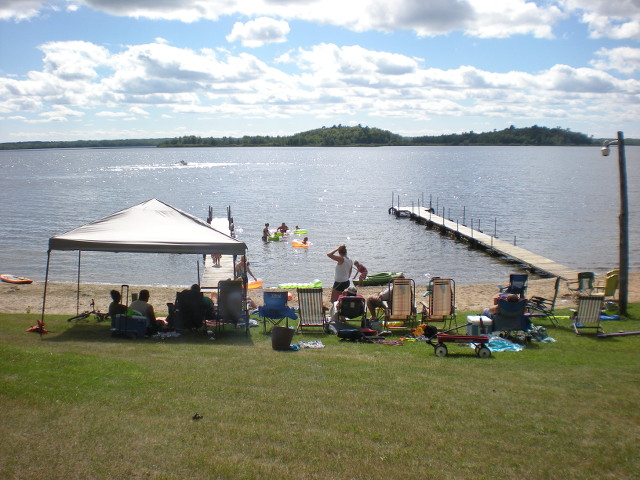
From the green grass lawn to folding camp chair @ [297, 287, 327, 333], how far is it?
2.55 m

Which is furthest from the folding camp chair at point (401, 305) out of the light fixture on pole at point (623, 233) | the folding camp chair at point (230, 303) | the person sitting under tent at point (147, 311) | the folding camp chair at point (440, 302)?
the light fixture on pole at point (623, 233)

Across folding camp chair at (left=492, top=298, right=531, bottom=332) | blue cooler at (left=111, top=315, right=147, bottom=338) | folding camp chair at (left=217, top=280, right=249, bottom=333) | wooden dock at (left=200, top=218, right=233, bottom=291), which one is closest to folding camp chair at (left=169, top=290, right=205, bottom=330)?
folding camp chair at (left=217, top=280, right=249, bottom=333)

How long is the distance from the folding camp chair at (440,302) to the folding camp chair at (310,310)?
223 centimetres

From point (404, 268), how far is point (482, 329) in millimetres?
18310

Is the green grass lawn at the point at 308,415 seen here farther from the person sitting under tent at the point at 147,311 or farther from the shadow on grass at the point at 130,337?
the person sitting under tent at the point at 147,311

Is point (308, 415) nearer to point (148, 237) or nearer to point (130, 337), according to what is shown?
point (130, 337)

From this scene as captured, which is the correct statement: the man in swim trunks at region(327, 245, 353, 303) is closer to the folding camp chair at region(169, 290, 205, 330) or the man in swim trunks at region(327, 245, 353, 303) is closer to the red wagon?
the folding camp chair at region(169, 290, 205, 330)

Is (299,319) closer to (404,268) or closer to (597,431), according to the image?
(597,431)

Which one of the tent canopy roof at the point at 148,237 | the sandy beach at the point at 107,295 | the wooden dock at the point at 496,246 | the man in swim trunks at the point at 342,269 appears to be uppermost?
the tent canopy roof at the point at 148,237

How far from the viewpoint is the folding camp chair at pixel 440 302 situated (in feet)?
43.2

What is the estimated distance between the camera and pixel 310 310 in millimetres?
12477

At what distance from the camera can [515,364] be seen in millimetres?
9586

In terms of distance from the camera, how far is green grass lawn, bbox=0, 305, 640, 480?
5.43 metres

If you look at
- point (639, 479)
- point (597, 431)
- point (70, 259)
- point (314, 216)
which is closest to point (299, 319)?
point (597, 431)
